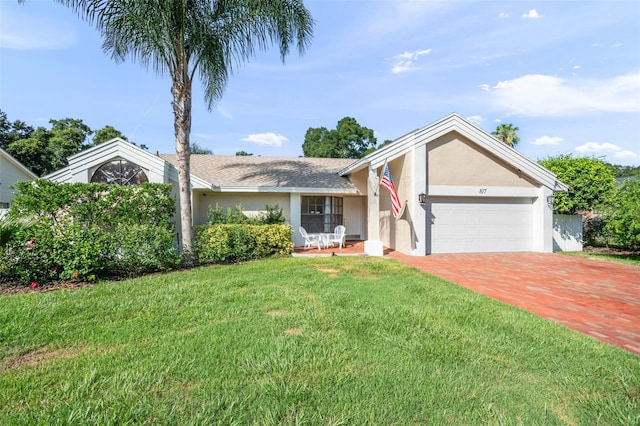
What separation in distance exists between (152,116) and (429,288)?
1330 cm

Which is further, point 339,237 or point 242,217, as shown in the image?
point 339,237

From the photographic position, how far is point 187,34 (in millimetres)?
8977

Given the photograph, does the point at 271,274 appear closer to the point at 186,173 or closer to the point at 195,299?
the point at 195,299

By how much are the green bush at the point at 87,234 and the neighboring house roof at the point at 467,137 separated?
7.98m

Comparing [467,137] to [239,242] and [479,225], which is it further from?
[239,242]

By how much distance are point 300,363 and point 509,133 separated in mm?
29671

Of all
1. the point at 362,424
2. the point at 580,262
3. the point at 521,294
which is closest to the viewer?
the point at 362,424

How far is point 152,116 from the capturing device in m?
13.3

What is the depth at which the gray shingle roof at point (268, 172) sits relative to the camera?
1388 centimetres

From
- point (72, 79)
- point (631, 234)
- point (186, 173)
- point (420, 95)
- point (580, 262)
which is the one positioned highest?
point (420, 95)

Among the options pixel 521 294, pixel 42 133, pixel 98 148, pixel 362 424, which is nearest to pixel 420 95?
pixel 521 294

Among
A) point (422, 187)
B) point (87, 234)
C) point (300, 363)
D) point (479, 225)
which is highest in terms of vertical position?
point (422, 187)

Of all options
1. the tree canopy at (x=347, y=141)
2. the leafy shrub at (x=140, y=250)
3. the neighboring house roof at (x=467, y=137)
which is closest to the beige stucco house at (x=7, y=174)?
the leafy shrub at (x=140, y=250)

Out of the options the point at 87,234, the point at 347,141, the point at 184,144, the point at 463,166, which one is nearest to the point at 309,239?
the point at 184,144
